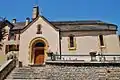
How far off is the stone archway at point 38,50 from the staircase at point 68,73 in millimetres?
6924

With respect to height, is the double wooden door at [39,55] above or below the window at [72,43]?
below

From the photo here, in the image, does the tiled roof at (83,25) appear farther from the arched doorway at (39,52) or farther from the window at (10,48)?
the arched doorway at (39,52)

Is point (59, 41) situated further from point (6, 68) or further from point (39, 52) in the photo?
point (6, 68)

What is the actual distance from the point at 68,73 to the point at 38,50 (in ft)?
29.4

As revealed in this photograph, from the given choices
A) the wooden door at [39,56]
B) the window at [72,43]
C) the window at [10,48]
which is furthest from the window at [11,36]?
the window at [72,43]

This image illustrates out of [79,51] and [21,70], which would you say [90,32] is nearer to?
[79,51]

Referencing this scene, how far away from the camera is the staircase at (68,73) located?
16.9 meters

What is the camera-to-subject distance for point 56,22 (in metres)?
30.4

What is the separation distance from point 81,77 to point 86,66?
1194 mm

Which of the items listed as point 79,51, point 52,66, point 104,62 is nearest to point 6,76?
point 52,66

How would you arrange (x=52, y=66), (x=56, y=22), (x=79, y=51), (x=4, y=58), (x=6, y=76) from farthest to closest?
(x=56, y=22) < (x=4, y=58) < (x=79, y=51) < (x=52, y=66) < (x=6, y=76)

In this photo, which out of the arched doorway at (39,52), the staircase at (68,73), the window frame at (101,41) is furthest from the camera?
the window frame at (101,41)

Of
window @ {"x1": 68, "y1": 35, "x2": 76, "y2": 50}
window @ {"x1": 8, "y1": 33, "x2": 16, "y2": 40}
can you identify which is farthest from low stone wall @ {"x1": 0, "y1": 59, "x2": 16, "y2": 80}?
window @ {"x1": 8, "y1": 33, "x2": 16, "y2": 40}

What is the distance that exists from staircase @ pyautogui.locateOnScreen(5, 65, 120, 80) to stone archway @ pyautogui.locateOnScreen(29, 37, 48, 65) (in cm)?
692
